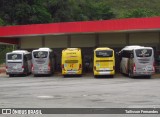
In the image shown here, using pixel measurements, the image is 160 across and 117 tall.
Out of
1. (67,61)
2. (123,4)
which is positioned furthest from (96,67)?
(123,4)

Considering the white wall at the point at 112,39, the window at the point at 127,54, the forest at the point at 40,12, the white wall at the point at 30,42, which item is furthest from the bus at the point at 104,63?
the forest at the point at 40,12

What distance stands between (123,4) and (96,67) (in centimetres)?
10102

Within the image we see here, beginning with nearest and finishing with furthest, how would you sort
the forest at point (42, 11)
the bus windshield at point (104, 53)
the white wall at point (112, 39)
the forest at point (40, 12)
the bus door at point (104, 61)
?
the bus door at point (104, 61) → the bus windshield at point (104, 53) → the white wall at point (112, 39) → the forest at point (40, 12) → the forest at point (42, 11)

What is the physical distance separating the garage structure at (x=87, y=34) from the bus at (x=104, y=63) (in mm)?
3978

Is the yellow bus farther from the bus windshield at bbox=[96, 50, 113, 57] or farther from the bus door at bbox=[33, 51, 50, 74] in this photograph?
the bus door at bbox=[33, 51, 50, 74]

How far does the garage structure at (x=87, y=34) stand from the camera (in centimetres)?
3828

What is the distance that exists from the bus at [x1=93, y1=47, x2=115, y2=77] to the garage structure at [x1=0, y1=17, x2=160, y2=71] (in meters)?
3.98

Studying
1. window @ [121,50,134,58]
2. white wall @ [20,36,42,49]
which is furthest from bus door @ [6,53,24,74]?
window @ [121,50,134,58]

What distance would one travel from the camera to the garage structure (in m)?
38.3

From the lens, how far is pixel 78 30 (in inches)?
1594

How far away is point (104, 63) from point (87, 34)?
10.1 metres

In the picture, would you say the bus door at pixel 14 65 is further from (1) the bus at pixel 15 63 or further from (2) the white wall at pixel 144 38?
(2) the white wall at pixel 144 38

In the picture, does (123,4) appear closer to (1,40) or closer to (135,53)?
(1,40)

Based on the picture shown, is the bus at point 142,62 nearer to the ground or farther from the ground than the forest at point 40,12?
nearer to the ground
